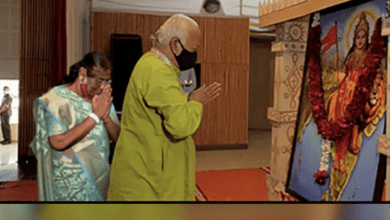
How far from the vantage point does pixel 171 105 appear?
76.0 inches

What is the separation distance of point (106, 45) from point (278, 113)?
5111 mm

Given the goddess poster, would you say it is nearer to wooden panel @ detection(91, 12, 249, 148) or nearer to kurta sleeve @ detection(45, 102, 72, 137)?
kurta sleeve @ detection(45, 102, 72, 137)

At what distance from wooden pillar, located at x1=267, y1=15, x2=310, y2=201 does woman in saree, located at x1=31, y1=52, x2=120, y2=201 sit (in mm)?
1486

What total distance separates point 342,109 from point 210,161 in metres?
4.65

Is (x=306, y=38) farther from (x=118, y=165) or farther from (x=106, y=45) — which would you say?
(x=106, y=45)

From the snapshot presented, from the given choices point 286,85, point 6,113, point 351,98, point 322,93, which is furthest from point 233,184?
point 6,113

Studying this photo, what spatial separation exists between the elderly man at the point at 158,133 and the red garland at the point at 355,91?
2.72 ft

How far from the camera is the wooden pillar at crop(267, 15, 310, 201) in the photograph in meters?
3.30

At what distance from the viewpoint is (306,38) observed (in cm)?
333

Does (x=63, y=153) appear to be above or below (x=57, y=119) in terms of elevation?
below

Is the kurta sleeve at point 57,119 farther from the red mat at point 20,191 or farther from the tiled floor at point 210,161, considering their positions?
the tiled floor at point 210,161

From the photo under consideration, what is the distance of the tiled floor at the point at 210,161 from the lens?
20.1 feet

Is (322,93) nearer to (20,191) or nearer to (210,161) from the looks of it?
(20,191)

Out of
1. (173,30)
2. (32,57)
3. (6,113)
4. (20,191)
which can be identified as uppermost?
(32,57)
